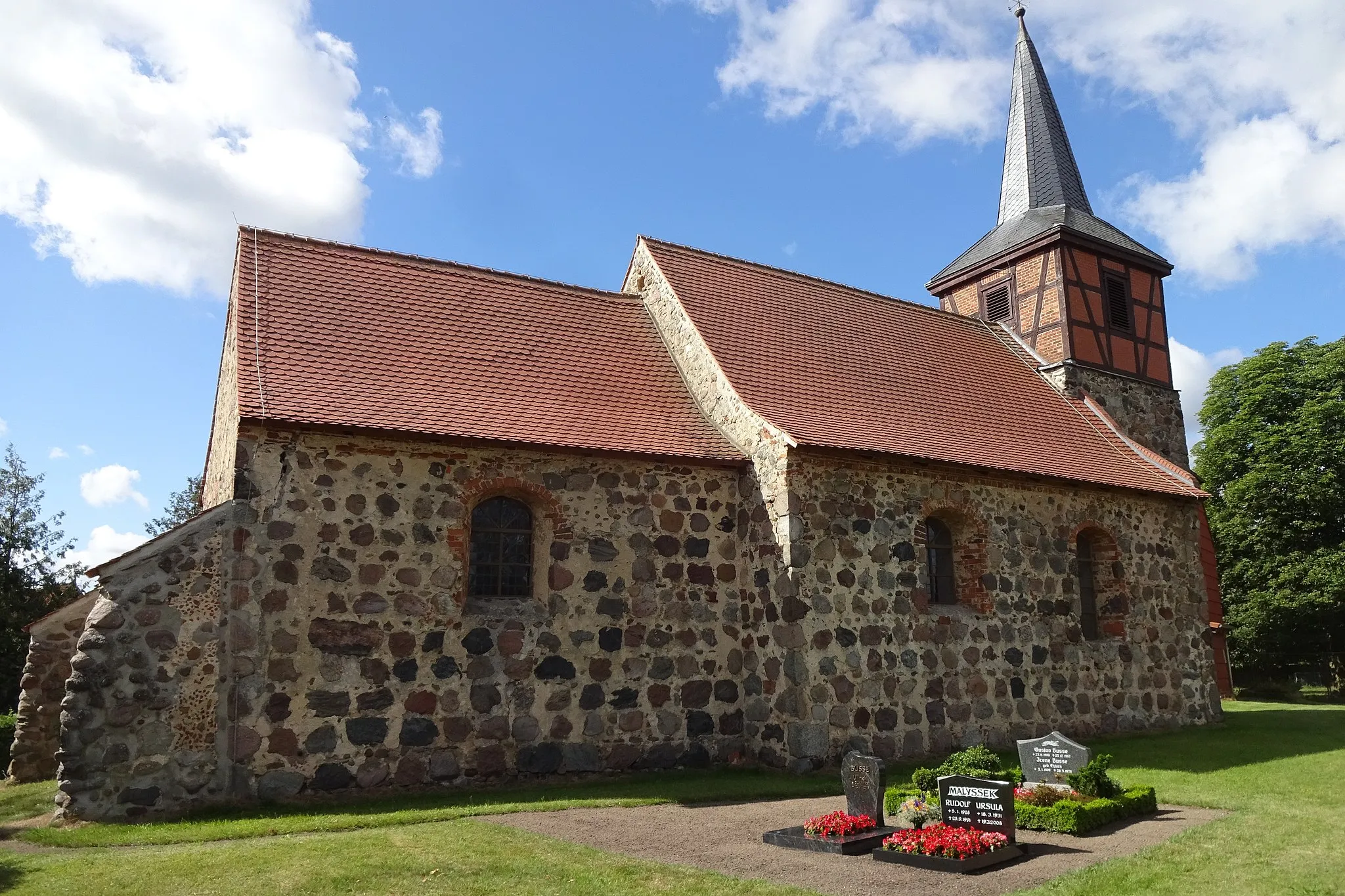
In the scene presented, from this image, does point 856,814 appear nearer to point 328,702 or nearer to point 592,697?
point 592,697

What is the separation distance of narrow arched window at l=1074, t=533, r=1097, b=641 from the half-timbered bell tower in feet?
14.0

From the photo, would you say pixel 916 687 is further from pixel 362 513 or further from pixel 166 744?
pixel 166 744

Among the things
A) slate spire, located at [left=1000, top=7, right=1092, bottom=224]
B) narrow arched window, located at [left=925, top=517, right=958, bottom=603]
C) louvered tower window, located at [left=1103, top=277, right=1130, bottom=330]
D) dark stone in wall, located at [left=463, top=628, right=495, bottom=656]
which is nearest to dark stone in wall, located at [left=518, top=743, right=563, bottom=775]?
dark stone in wall, located at [left=463, top=628, right=495, bottom=656]

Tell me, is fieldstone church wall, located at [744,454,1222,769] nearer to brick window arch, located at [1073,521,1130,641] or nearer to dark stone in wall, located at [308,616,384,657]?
brick window arch, located at [1073,521,1130,641]

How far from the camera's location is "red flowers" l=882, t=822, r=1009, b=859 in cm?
678

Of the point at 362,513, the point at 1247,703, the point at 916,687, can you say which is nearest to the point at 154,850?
the point at 362,513

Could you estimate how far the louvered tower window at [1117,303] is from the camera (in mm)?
19438

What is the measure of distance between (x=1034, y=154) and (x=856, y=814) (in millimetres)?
17698

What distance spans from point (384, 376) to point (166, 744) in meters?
4.50

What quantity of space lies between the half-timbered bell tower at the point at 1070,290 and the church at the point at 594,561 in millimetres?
2833

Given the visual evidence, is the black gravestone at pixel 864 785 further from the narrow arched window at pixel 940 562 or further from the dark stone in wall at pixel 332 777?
the narrow arched window at pixel 940 562

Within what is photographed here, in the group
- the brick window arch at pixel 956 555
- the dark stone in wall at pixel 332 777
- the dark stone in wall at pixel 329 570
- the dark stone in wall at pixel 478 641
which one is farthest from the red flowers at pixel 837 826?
the brick window arch at pixel 956 555

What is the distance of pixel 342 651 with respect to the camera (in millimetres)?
9688

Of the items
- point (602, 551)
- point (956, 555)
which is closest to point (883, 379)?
point (956, 555)
